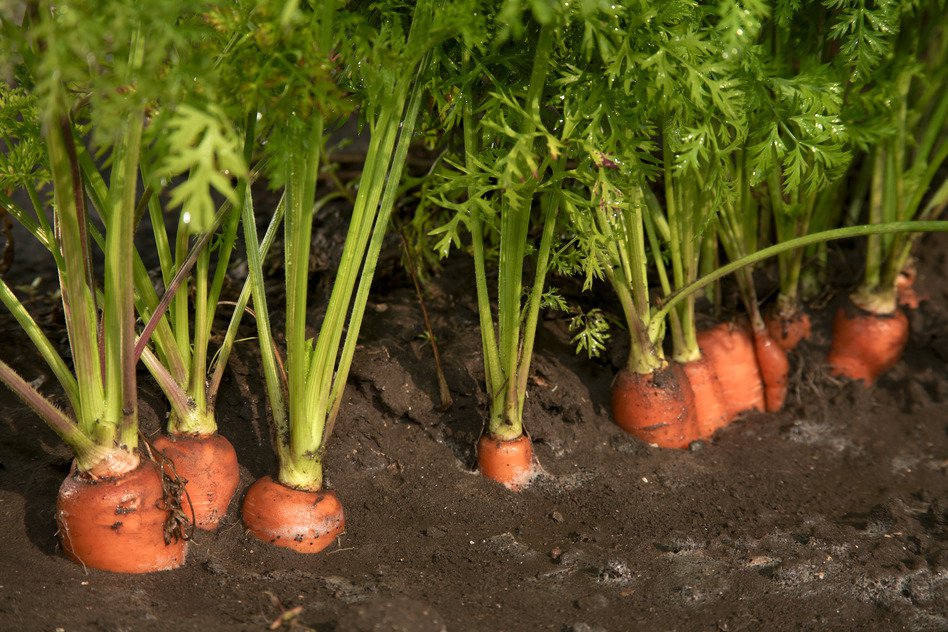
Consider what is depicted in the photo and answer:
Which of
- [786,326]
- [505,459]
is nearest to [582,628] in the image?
[505,459]

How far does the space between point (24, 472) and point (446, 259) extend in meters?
1.18

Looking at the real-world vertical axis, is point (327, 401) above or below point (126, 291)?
below

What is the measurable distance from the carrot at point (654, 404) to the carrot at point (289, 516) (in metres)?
0.77

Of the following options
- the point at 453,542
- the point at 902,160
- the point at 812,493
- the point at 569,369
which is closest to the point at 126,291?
the point at 453,542

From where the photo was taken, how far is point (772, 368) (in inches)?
93.7

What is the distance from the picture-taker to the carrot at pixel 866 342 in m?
2.42

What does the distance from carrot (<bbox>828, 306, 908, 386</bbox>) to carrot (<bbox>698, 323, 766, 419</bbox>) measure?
0.87ft

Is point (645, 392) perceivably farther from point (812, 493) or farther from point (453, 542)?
point (453, 542)

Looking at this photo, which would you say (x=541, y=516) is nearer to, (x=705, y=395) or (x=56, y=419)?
(x=705, y=395)

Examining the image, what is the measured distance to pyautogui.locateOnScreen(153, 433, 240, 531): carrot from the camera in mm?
1709

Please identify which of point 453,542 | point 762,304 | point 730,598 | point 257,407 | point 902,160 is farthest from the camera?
point 762,304

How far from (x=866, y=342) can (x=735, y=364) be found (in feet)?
1.31

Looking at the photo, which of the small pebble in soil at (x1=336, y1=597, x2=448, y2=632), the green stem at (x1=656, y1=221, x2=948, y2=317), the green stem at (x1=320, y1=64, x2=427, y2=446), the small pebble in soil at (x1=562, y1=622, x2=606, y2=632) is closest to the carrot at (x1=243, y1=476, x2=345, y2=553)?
the green stem at (x1=320, y1=64, x2=427, y2=446)

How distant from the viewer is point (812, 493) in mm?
2061
